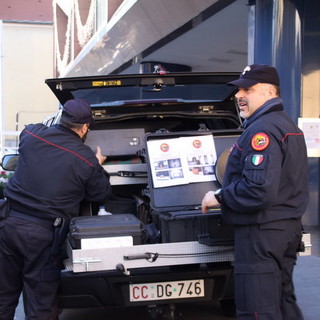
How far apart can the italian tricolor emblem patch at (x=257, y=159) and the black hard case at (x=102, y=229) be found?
0.99 meters

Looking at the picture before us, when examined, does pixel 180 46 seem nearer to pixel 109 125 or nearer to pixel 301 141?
pixel 109 125

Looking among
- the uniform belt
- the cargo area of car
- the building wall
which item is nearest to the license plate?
the cargo area of car

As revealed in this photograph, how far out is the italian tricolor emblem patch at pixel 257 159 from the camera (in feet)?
10.4

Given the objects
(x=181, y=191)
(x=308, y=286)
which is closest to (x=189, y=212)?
(x=181, y=191)

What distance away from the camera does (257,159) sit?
10.5 ft

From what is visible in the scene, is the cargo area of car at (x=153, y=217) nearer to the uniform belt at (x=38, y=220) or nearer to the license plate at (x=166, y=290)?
the license plate at (x=166, y=290)

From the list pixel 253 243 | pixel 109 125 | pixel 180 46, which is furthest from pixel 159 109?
pixel 180 46

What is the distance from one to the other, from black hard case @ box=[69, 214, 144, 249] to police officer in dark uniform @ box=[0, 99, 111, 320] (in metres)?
0.18

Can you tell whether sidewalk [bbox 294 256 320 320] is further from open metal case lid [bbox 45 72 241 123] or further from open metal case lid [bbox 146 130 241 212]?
open metal case lid [bbox 45 72 241 123]

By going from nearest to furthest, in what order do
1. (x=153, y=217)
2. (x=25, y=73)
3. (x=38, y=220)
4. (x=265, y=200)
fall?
(x=265, y=200), (x=38, y=220), (x=153, y=217), (x=25, y=73)

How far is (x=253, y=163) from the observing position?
320 cm

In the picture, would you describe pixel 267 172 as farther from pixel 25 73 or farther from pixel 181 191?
pixel 25 73

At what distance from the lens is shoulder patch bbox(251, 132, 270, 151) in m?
3.20

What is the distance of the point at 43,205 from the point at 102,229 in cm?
48
